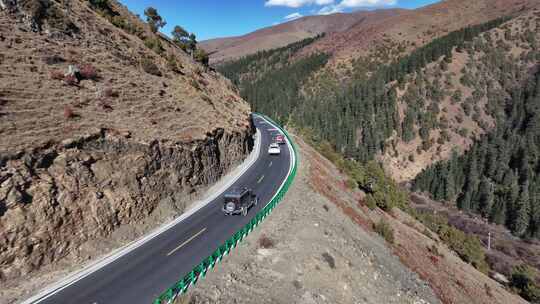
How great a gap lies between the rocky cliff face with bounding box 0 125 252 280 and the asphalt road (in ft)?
8.36

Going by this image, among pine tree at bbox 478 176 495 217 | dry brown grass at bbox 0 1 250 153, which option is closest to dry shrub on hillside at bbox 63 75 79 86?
dry brown grass at bbox 0 1 250 153

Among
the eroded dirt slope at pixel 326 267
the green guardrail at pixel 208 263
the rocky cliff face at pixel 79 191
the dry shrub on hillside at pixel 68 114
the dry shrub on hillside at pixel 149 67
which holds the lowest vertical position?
the eroded dirt slope at pixel 326 267

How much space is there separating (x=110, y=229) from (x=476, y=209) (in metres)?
93.4

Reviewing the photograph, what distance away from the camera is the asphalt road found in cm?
1315

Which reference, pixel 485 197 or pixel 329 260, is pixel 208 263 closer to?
pixel 329 260

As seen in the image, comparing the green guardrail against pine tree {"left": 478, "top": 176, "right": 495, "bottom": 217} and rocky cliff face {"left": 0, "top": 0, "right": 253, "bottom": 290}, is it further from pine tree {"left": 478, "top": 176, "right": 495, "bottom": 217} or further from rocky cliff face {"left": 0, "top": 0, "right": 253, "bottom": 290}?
pine tree {"left": 478, "top": 176, "right": 495, "bottom": 217}

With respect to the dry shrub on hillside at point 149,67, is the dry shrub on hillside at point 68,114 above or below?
below

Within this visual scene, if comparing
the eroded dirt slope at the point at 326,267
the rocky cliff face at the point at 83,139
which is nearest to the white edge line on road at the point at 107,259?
the rocky cliff face at the point at 83,139

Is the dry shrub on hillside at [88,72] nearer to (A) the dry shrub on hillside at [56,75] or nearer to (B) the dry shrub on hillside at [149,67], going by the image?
(A) the dry shrub on hillside at [56,75]

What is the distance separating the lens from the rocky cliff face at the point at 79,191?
14.2 m

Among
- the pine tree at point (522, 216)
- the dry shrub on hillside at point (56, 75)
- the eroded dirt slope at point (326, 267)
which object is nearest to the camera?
the eroded dirt slope at point (326, 267)

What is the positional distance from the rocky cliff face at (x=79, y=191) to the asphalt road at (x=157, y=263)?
2.55 metres

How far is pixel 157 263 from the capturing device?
15828 mm

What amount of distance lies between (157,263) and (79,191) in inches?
266
